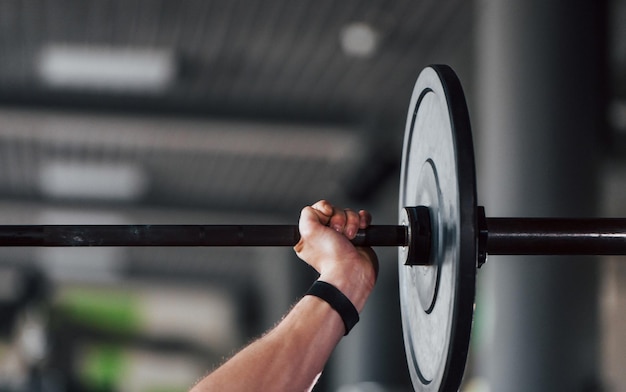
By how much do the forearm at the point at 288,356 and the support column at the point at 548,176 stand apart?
2275mm

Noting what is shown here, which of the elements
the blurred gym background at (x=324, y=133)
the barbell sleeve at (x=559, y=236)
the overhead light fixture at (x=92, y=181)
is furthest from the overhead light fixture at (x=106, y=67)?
the barbell sleeve at (x=559, y=236)

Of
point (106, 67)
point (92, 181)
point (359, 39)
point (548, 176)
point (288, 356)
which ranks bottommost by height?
point (288, 356)

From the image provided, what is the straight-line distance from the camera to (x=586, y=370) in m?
3.79

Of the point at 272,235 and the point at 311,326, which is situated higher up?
the point at 272,235

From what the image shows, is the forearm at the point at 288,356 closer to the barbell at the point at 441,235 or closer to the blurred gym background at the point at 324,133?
the barbell at the point at 441,235

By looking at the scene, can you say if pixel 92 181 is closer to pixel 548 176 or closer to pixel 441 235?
pixel 548 176

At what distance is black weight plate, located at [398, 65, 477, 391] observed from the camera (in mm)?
1398

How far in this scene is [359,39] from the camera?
242 inches

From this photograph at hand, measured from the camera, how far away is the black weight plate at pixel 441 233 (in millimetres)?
1398

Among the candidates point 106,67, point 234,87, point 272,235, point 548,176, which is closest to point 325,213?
point 272,235

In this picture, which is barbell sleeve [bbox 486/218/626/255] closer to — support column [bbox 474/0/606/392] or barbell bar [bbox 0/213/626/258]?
barbell bar [bbox 0/213/626/258]

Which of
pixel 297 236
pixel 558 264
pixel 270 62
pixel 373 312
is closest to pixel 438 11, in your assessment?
pixel 270 62

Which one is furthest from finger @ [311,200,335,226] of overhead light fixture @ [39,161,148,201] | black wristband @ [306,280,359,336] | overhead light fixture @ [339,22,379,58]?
overhead light fixture @ [39,161,148,201]

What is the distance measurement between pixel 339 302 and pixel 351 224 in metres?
0.13
